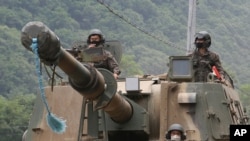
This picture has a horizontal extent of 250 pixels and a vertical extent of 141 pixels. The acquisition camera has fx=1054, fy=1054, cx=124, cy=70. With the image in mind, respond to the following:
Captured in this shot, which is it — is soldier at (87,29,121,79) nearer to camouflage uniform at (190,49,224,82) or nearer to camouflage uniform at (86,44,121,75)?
camouflage uniform at (86,44,121,75)

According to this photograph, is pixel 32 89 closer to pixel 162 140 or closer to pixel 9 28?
pixel 9 28

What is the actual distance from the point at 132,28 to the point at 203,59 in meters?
71.1

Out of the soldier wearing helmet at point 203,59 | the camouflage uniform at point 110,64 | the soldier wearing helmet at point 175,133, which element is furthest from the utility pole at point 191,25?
the soldier wearing helmet at point 175,133

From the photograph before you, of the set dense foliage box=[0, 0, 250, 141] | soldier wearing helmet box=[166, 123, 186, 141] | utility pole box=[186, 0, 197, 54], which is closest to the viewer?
soldier wearing helmet box=[166, 123, 186, 141]

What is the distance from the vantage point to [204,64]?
68.2ft

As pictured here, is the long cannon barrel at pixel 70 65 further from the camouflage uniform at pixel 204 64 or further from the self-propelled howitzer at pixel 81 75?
the camouflage uniform at pixel 204 64

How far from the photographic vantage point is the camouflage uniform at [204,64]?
20641mm

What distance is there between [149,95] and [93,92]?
350cm

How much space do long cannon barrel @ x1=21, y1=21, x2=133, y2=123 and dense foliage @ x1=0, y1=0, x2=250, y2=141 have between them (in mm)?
59260

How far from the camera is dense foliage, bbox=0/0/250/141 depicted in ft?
266

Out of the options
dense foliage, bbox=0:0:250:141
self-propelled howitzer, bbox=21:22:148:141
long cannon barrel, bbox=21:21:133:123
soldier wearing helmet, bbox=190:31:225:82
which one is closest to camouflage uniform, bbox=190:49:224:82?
soldier wearing helmet, bbox=190:31:225:82

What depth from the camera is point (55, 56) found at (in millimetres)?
14734

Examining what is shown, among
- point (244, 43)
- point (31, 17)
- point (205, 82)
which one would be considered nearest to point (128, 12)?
point (31, 17)

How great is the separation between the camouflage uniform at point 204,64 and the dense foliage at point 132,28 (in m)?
55.1
